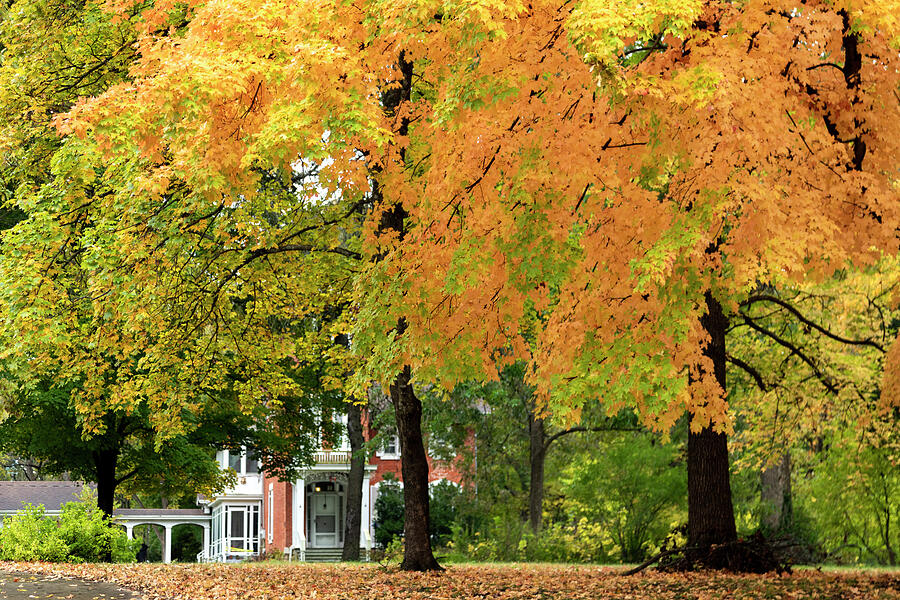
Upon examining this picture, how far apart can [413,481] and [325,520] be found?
2993 centimetres

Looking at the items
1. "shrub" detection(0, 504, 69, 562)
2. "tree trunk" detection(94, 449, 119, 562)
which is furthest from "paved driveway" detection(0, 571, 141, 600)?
"tree trunk" detection(94, 449, 119, 562)

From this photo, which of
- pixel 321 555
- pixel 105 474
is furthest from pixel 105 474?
pixel 321 555

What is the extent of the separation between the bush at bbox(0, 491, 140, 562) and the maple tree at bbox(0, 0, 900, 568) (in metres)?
8.78

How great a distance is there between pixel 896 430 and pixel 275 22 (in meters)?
16.1

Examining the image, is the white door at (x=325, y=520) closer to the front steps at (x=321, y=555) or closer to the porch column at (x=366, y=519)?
the front steps at (x=321, y=555)

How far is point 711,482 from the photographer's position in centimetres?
1564

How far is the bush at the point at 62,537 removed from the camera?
57.5 ft

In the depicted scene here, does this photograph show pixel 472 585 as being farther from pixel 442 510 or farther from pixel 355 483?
pixel 442 510

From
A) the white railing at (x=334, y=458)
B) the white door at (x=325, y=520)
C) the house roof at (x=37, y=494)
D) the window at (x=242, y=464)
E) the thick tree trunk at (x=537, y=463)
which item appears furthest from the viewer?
the window at (x=242, y=464)

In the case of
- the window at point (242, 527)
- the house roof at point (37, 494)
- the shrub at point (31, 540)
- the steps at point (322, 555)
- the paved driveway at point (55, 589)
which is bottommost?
the steps at point (322, 555)

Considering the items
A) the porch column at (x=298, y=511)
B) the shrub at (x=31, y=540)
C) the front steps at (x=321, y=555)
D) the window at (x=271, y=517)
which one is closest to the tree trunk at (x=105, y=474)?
the shrub at (x=31, y=540)

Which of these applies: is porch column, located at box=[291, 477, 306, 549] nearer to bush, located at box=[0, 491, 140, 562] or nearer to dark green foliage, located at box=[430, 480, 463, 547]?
dark green foliage, located at box=[430, 480, 463, 547]

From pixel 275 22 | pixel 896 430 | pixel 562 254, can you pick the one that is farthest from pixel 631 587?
pixel 896 430

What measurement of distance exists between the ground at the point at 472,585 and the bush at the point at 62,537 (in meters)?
1.29
